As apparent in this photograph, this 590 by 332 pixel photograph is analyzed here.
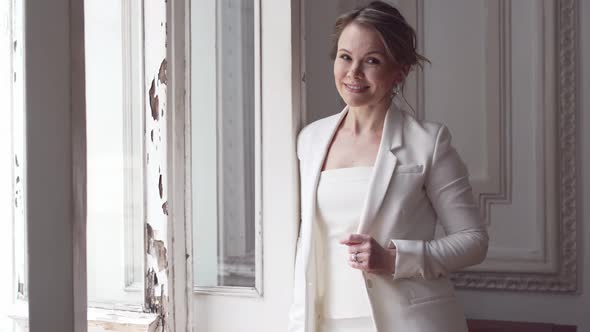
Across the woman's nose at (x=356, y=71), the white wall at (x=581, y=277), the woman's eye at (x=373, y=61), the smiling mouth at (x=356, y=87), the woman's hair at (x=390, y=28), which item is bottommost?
the white wall at (x=581, y=277)

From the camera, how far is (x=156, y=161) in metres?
1.52

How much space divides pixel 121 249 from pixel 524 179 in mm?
1734

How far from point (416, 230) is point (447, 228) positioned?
7 cm

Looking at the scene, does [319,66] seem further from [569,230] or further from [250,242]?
[569,230]

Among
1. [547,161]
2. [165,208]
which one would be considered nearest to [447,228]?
[165,208]

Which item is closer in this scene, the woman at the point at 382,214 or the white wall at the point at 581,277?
the woman at the point at 382,214

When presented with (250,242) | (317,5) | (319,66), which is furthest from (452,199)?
(317,5)

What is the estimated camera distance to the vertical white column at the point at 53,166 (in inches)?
33.8

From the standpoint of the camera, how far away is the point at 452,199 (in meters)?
1.35

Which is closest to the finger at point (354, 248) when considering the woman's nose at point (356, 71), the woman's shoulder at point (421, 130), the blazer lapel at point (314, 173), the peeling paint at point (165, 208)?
the blazer lapel at point (314, 173)

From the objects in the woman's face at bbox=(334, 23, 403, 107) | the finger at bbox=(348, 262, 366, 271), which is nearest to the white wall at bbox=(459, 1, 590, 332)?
the woman's face at bbox=(334, 23, 403, 107)

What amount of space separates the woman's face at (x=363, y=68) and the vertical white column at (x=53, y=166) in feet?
2.21

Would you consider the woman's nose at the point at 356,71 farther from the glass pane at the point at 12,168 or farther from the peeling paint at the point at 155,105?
the glass pane at the point at 12,168

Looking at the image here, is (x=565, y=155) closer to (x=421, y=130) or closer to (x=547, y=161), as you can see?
(x=547, y=161)
